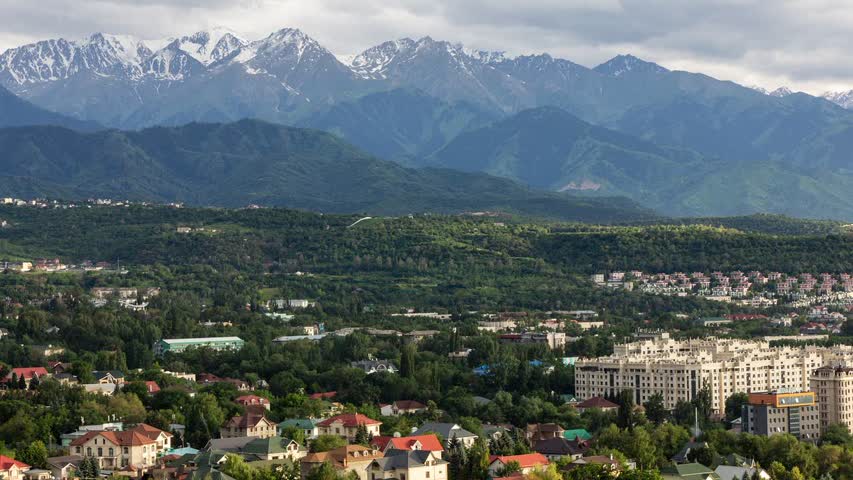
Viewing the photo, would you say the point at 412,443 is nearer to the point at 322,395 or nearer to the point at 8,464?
the point at 8,464

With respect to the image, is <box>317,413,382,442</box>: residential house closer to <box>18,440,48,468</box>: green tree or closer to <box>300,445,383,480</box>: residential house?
<box>300,445,383,480</box>: residential house

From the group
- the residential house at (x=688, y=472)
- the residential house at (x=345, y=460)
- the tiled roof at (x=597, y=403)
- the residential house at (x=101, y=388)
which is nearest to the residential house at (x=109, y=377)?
the residential house at (x=101, y=388)

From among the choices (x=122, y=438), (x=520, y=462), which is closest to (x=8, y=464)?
(x=122, y=438)

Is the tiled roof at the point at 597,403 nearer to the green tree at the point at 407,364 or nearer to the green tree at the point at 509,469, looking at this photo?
the green tree at the point at 407,364

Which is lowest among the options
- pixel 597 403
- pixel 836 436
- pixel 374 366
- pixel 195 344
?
pixel 836 436

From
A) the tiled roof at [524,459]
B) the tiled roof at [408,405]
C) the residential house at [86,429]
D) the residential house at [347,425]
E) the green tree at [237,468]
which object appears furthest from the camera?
the tiled roof at [408,405]

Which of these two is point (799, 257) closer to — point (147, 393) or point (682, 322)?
point (682, 322)

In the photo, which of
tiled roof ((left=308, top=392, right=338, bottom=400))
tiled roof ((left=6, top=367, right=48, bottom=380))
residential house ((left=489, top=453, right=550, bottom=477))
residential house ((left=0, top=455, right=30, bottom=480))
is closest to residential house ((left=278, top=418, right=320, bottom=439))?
tiled roof ((left=308, top=392, right=338, bottom=400))
